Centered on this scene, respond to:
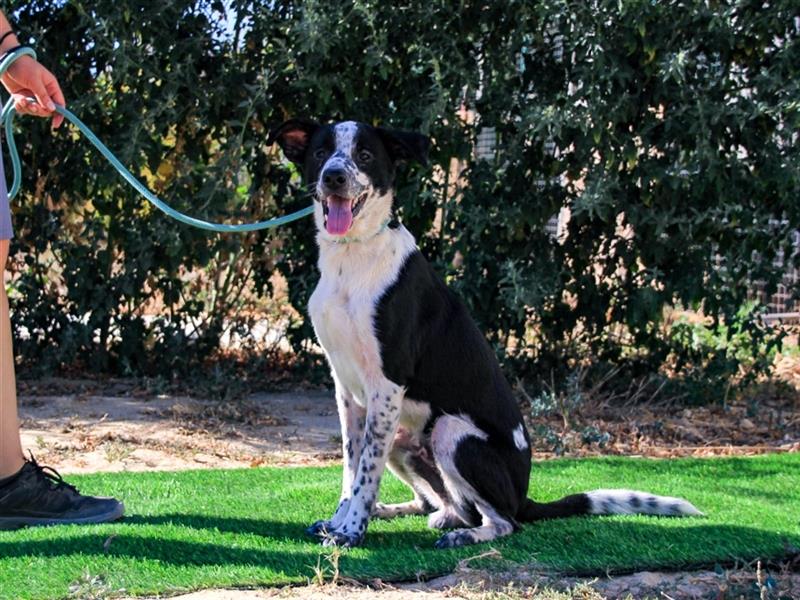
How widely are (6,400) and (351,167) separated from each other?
1.54m

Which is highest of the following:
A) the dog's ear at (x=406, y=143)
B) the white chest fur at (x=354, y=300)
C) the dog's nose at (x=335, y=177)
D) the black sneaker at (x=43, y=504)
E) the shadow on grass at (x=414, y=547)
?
the dog's ear at (x=406, y=143)

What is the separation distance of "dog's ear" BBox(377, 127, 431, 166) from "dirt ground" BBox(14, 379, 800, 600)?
2.32 metres

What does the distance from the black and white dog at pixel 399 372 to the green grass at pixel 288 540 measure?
0.12 m

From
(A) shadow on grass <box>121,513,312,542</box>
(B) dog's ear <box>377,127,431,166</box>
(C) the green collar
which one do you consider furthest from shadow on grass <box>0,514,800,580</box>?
(B) dog's ear <box>377,127,431,166</box>

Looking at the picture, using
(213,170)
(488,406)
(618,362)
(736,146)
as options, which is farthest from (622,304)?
(488,406)

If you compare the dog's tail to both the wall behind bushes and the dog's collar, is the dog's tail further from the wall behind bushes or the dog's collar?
the wall behind bushes

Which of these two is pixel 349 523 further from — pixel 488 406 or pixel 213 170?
pixel 213 170

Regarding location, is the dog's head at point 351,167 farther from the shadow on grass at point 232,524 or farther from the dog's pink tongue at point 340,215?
the shadow on grass at point 232,524

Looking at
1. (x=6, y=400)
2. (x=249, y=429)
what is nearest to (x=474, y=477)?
(x=6, y=400)

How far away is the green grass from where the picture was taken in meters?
3.60

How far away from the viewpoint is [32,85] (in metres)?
4.18

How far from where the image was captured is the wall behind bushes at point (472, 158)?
6637 mm

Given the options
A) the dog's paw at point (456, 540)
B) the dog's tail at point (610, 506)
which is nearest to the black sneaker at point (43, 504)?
the dog's paw at point (456, 540)

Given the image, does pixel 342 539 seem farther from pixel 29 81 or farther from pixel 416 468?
pixel 29 81
